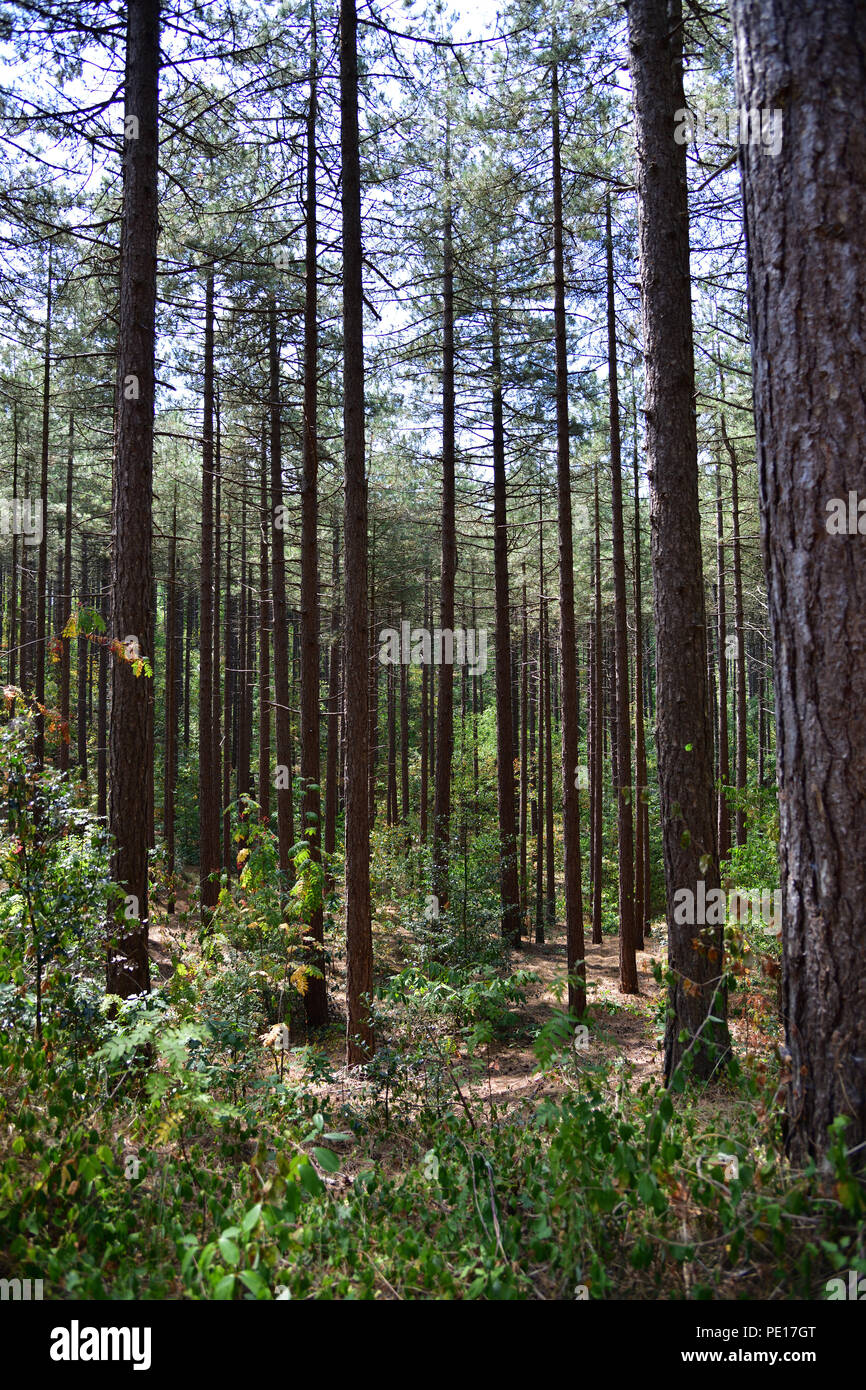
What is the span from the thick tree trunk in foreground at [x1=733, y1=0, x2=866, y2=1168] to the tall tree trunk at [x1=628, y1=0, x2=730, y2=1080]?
8.84ft

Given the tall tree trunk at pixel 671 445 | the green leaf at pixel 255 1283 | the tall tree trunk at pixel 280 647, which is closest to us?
the green leaf at pixel 255 1283

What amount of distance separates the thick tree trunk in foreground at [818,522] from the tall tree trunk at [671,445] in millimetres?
2695

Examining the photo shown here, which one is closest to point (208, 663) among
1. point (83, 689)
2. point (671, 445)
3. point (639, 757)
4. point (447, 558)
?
point (447, 558)

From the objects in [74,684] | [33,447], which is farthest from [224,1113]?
[74,684]

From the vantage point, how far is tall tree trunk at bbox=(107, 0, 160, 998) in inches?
243

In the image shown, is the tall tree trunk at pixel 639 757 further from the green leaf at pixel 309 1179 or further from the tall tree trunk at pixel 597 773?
the green leaf at pixel 309 1179

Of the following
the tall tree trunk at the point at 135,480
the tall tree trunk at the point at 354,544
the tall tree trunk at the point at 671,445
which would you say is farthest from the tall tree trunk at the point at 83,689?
the tall tree trunk at the point at 671,445

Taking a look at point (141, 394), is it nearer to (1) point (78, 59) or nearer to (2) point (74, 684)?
(1) point (78, 59)

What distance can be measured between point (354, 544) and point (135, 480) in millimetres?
2475

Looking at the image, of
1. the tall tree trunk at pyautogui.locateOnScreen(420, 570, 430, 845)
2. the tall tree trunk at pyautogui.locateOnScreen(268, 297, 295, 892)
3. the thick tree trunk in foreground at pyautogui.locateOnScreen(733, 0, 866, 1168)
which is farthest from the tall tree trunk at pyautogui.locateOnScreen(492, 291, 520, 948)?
the thick tree trunk in foreground at pyautogui.locateOnScreen(733, 0, 866, 1168)

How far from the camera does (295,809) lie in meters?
12.8

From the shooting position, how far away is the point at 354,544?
827 centimetres

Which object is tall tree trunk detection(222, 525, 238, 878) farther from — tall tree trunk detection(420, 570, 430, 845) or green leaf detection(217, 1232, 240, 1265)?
green leaf detection(217, 1232, 240, 1265)

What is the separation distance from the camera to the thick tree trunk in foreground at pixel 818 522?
9.05 ft
